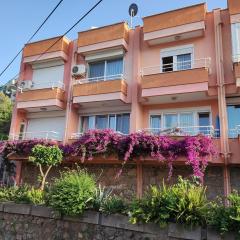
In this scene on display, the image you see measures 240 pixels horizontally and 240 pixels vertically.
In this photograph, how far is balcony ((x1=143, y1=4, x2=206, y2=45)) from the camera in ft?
47.1

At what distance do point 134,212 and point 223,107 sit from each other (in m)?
8.03

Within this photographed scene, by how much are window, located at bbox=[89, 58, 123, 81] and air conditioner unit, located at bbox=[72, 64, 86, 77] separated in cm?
59

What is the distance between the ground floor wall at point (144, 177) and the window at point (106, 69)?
515 centimetres


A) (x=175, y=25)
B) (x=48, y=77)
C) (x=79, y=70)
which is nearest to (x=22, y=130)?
(x=48, y=77)

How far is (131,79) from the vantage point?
15.8 meters

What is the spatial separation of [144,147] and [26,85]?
9582mm

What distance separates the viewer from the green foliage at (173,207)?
643 centimetres

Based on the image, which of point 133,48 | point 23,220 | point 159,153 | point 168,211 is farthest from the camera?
point 133,48

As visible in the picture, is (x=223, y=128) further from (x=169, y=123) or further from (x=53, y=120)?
(x=53, y=120)

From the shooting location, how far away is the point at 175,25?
14.7m

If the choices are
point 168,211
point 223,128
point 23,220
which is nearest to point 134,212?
point 168,211

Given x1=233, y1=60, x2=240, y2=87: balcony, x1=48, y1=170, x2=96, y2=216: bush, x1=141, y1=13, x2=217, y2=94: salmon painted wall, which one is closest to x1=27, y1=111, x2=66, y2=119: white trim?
x1=141, y1=13, x2=217, y2=94: salmon painted wall

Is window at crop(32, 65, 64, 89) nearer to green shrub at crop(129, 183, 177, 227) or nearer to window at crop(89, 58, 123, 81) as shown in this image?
window at crop(89, 58, 123, 81)

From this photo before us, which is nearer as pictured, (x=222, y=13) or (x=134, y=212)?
(x=134, y=212)
